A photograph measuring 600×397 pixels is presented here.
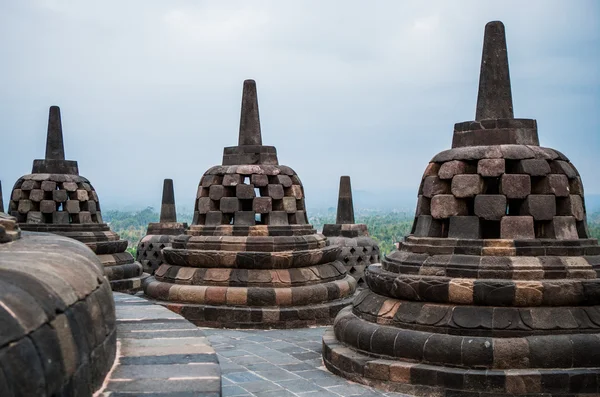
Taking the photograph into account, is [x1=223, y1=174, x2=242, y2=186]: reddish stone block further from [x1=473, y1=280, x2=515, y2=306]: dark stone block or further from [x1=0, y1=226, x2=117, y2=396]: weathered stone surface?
[x1=0, y1=226, x2=117, y2=396]: weathered stone surface

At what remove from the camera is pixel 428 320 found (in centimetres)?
714

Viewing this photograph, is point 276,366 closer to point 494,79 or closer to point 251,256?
point 251,256

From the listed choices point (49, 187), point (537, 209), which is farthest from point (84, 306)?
point (49, 187)

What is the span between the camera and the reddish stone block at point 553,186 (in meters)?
7.58

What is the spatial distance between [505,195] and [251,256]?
4770 mm

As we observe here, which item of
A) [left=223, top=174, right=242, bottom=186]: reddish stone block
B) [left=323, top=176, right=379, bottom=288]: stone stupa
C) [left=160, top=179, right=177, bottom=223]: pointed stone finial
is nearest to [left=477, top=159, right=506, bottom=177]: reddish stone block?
[left=223, top=174, right=242, bottom=186]: reddish stone block

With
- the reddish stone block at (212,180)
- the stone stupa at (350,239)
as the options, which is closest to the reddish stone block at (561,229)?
the reddish stone block at (212,180)

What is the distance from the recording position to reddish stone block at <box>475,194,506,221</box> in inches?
296

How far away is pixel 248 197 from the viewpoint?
11820 mm

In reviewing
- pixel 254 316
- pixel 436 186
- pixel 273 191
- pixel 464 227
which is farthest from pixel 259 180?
pixel 464 227

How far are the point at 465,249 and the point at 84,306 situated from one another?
452 centimetres

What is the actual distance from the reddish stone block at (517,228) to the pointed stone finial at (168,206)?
1051cm

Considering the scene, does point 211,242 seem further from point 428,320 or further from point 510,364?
point 510,364

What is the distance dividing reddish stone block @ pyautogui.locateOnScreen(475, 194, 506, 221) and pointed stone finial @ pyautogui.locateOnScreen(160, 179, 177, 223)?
10323mm
